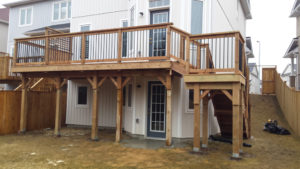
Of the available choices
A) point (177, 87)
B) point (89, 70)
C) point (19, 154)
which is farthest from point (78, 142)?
point (177, 87)

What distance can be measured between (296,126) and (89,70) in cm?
909

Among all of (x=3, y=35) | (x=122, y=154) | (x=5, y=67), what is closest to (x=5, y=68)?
(x=5, y=67)

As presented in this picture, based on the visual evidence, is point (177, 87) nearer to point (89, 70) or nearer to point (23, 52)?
point (89, 70)

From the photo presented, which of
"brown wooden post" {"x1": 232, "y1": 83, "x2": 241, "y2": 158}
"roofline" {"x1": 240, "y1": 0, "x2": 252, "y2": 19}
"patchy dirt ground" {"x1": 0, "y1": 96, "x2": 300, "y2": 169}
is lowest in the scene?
"patchy dirt ground" {"x1": 0, "y1": 96, "x2": 300, "y2": 169}

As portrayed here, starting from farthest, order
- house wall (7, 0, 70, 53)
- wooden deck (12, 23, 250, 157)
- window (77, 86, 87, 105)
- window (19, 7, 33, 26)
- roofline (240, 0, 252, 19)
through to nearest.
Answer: window (19, 7, 33, 26)
house wall (7, 0, 70, 53)
roofline (240, 0, 252, 19)
window (77, 86, 87, 105)
wooden deck (12, 23, 250, 157)

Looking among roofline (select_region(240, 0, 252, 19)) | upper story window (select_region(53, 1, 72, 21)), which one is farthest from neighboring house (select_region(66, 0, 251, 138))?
upper story window (select_region(53, 1, 72, 21))

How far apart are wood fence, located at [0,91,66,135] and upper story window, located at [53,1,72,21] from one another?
6.78 meters

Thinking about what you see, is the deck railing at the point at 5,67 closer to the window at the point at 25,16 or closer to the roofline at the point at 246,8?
the window at the point at 25,16

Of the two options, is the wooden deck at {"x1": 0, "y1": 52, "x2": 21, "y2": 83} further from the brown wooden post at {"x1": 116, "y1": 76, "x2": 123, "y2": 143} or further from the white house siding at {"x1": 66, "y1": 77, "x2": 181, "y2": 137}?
the brown wooden post at {"x1": 116, "y1": 76, "x2": 123, "y2": 143}

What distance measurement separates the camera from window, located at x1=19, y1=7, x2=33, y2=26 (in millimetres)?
17734

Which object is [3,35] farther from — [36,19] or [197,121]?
[197,121]

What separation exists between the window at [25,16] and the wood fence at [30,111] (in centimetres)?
879

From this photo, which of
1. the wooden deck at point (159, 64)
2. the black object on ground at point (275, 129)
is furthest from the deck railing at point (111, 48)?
the black object on ground at point (275, 129)

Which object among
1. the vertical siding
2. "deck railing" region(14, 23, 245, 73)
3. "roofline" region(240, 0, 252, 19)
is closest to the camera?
"deck railing" region(14, 23, 245, 73)
